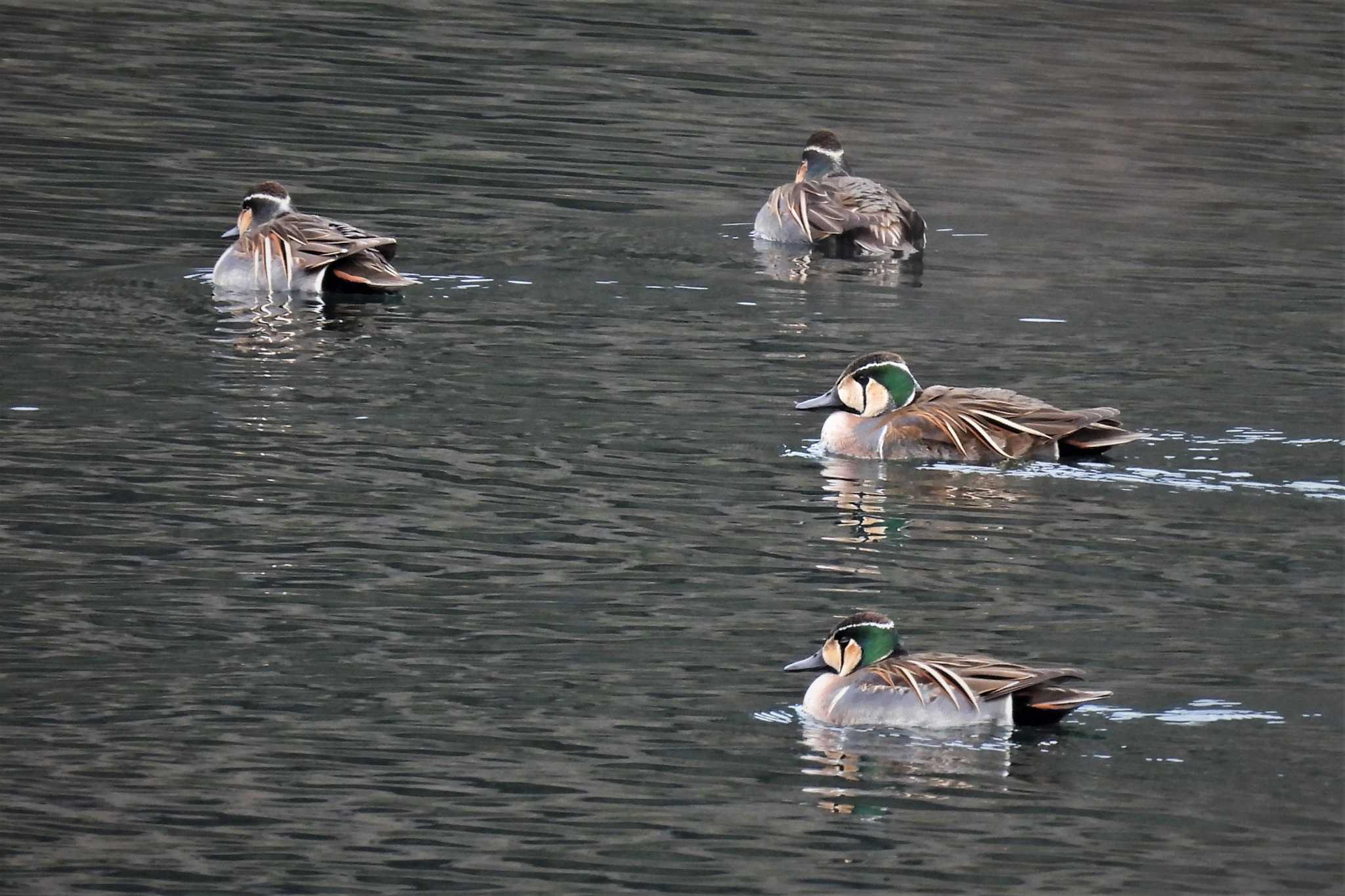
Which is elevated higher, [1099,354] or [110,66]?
[110,66]

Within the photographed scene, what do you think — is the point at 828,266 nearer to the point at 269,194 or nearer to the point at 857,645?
the point at 269,194

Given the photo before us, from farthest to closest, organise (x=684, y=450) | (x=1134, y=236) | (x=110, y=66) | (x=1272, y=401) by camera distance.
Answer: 1. (x=110, y=66)
2. (x=1134, y=236)
3. (x=1272, y=401)
4. (x=684, y=450)

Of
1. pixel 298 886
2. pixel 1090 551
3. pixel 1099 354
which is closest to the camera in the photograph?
pixel 298 886

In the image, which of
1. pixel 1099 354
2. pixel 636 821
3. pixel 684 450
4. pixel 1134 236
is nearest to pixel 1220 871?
pixel 636 821

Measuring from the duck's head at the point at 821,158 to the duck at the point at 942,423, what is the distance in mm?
7309

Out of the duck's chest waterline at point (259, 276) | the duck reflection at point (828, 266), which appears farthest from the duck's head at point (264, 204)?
the duck reflection at point (828, 266)

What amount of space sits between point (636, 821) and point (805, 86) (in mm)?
21093

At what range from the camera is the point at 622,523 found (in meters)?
12.4

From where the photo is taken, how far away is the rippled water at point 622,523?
8828 millimetres

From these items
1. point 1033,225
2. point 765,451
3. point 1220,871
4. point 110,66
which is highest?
point 110,66

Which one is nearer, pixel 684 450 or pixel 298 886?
pixel 298 886

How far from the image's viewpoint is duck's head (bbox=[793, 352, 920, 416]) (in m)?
14.1

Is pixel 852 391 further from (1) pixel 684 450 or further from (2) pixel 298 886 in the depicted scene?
(2) pixel 298 886

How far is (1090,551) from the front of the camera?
12.2 meters
